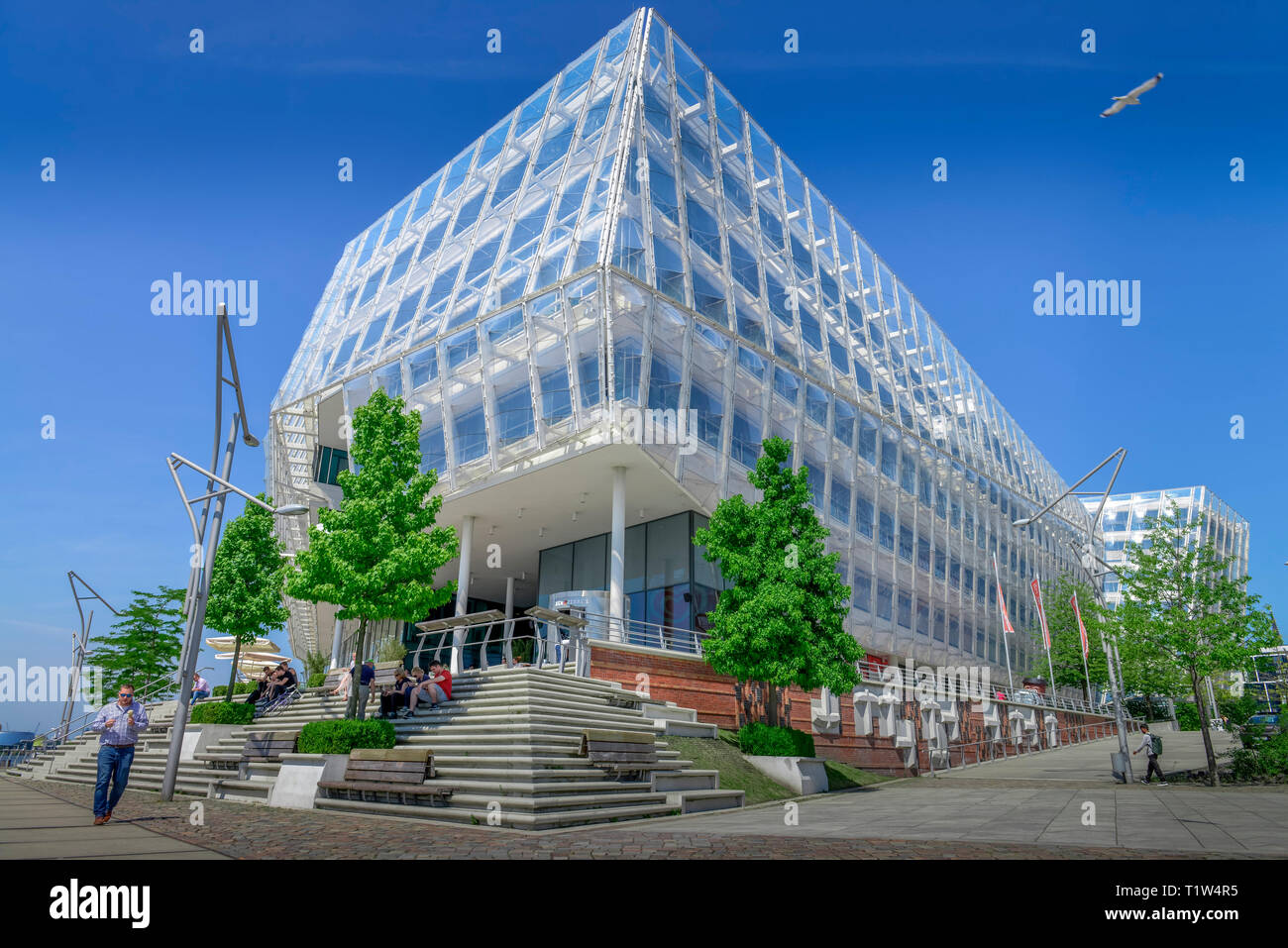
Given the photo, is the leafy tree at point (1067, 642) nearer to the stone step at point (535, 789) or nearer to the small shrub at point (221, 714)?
the stone step at point (535, 789)

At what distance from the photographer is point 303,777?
14.7 meters

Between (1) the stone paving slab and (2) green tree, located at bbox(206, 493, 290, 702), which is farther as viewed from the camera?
(1) the stone paving slab

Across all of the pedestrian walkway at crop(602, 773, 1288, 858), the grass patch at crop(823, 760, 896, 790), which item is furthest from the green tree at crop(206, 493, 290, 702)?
the pedestrian walkway at crop(602, 773, 1288, 858)

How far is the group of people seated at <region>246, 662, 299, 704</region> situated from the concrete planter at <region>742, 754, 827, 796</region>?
15171 mm

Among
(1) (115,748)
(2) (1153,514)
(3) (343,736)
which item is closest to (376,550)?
(3) (343,736)

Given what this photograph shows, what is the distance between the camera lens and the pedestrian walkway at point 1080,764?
2608 cm

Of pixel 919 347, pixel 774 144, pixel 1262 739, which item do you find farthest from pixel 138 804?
pixel 919 347

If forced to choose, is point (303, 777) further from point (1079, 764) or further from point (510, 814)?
point (1079, 764)

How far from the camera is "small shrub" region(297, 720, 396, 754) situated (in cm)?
1518

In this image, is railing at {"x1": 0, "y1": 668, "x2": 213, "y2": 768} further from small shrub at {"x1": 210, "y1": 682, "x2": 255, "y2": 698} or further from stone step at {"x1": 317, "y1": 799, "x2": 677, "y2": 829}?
stone step at {"x1": 317, "y1": 799, "x2": 677, "y2": 829}

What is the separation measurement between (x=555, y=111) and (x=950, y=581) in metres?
32.5

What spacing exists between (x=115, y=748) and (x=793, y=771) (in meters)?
13.3

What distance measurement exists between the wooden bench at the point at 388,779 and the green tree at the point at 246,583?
1140 cm
